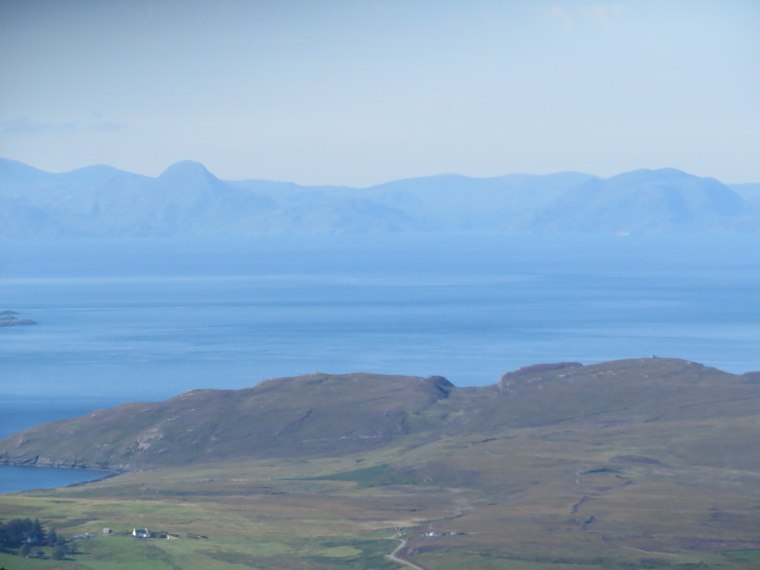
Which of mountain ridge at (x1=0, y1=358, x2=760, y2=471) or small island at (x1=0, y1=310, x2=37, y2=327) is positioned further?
small island at (x1=0, y1=310, x2=37, y2=327)

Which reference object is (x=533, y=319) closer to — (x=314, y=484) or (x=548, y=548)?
(x=314, y=484)

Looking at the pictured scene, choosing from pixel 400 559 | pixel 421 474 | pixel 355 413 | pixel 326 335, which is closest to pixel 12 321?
pixel 326 335

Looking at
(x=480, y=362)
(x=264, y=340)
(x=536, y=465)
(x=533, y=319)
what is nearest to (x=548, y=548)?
(x=536, y=465)

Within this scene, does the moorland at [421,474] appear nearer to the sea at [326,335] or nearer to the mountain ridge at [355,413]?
the mountain ridge at [355,413]

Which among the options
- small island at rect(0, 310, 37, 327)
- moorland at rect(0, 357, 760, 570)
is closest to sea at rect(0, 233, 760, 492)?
small island at rect(0, 310, 37, 327)

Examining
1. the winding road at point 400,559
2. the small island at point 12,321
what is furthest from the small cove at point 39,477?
the small island at point 12,321

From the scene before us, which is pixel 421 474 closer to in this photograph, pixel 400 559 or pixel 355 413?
pixel 355 413

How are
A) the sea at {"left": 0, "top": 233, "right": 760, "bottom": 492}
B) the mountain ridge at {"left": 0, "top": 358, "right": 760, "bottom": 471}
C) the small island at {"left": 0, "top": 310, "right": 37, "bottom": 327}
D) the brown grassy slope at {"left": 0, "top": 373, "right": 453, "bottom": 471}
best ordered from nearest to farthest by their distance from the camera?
the brown grassy slope at {"left": 0, "top": 373, "right": 453, "bottom": 471}
the mountain ridge at {"left": 0, "top": 358, "right": 760, "bottom": 471}
the sea at {"left": 0, "top": 233, "right": 760, "bottom": 492}
the small island at {"left": 0, "top": 310, "right": 37, "bottom": 327}

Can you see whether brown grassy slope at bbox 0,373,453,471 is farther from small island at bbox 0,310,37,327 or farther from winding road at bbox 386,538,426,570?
small island at bbox 0,310,37,327
